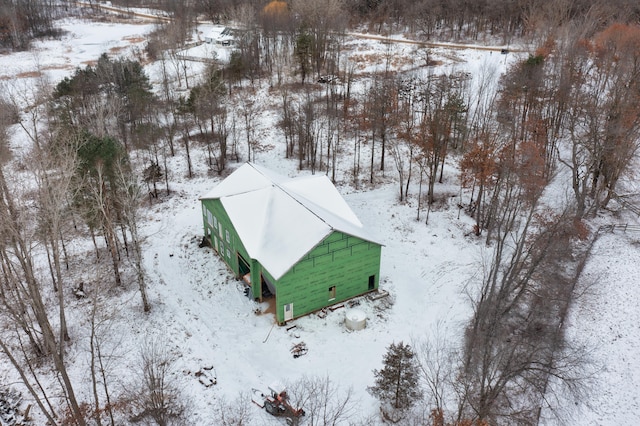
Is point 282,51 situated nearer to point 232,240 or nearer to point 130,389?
point 232,240

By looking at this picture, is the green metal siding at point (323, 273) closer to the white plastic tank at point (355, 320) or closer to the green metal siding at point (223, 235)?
the green metal siding at point (223, 235)

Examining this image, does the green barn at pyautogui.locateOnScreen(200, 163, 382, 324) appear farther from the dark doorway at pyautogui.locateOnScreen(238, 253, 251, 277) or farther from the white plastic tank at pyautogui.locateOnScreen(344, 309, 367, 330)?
the white plastic tank at pyautogui.locateOnScreen(344, 309, 367, 330)

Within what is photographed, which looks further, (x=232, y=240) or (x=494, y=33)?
(x=494, y=33)

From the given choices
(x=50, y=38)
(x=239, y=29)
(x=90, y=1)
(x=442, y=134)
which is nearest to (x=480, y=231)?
(x=442, y=134)

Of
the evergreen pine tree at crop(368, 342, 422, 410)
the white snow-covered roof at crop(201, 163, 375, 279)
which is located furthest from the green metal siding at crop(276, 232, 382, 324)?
the evergreen pine tree at crop(368, 342, 422, 410)

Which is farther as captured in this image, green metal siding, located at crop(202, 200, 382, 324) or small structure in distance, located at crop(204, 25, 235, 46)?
small structure in distance, located at crop(204, 25, 235, 46)

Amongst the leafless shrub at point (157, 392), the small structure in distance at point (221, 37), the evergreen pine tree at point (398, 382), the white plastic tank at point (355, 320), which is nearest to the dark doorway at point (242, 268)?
the leafless shrub at point (157, 392)
